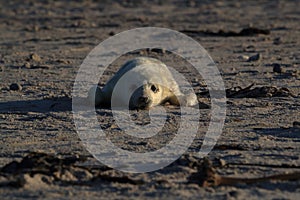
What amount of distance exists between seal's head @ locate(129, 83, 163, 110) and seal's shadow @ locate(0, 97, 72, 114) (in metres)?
0.67

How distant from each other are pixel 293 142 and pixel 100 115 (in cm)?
209

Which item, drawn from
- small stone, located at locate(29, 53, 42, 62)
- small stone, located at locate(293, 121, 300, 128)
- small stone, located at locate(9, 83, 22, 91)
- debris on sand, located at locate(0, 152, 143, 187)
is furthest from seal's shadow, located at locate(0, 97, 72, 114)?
small stone, located at locate(29, 53, 42, 62)

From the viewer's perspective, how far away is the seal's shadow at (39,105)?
814 centimetres

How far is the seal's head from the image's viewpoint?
26.4ft

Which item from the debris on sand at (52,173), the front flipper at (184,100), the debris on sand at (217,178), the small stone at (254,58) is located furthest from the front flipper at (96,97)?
the small stone at (254,58)

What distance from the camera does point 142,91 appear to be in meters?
8.12

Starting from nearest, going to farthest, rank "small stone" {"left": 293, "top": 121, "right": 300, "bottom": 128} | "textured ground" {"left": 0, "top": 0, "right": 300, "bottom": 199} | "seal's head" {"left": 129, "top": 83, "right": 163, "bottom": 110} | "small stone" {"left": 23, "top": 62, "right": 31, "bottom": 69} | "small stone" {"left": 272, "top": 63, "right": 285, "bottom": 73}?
"textured ground" {"left": 0, "top": 0, "right": 300, "bottom": 199} < "small stone" {"left": 293, "top": 121, "right": 300, "bottom": 128} < "seal's head" {"left": 129, "top": 83, "right": 163, "bottom": 110} < "small stone" {"left": 272, "top": 63, "right": 285, "bottom": 73} < "small stone" {"left": 23, "top": 62, "right": 31, "bottom": 69}

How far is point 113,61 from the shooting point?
12.4 metres

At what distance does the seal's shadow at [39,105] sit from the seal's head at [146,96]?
0.67 metres

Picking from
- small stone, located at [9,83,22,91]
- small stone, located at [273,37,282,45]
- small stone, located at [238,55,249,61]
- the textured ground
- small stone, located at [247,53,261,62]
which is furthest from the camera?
small stone, located at [273,37,282,45]

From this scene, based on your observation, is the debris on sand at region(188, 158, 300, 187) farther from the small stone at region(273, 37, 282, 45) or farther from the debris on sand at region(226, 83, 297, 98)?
the small stone at region(273, 37, 282, 45)

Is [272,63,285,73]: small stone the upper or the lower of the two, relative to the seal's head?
upper

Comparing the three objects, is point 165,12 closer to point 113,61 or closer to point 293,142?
point 113,61

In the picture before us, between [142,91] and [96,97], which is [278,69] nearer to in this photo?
[142,91]
